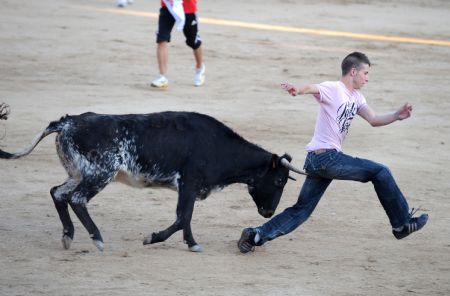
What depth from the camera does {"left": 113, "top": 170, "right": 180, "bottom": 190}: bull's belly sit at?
8.34m

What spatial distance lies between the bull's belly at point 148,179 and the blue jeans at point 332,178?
2.60 feet

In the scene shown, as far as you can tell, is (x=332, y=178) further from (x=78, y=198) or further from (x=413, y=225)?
(x=78, y=198)

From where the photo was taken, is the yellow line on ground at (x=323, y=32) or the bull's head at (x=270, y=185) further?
the yellow line on ground at (x=323, y=32)

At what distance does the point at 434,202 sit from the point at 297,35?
8987 mm

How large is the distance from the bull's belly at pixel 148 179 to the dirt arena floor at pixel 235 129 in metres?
0.51

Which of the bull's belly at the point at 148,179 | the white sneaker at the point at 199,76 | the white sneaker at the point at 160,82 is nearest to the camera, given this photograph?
the bull's belly at the point at 148,179

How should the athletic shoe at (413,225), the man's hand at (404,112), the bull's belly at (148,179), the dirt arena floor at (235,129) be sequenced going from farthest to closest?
the bull's belly at (148,179)
the athletic shoe at (413,225)
the man's hand at (404,112)
the dirt arena floor at (235,129)

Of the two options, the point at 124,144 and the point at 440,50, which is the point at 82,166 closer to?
the point at 124,144

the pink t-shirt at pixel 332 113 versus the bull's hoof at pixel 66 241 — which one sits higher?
the pink t-shirt at pixel 332 113

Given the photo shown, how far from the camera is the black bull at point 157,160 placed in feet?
26.7

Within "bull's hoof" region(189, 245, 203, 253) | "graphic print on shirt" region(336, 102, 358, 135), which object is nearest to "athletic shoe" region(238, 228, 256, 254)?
"bull's hoof" region(189, 245, 203, 253)

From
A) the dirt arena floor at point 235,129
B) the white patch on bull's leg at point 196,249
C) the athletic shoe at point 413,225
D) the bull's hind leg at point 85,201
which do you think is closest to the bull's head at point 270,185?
the dirt arena floor at point 235,129

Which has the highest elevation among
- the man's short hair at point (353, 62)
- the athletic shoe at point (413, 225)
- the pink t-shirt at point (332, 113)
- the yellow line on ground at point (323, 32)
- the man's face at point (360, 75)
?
the man's short hair at point (353, 62)

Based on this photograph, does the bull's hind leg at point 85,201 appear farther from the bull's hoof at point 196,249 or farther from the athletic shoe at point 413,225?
the athletic shoe at point 413,225
